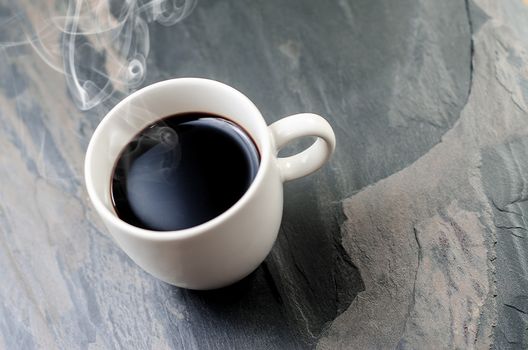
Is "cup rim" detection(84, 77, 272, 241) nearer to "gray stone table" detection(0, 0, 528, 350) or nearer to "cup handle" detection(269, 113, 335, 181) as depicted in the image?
"cup handle" detection(269, 113, 335, 181)

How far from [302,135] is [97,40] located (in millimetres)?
512

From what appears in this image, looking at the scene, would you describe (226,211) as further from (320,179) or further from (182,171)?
(320,179)

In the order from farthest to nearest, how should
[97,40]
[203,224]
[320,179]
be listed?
[97,40], [320,179], [203,224]

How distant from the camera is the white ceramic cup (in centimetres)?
64

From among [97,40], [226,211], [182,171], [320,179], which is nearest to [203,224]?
[226,211]

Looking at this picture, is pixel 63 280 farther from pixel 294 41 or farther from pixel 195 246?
pixel 294 41

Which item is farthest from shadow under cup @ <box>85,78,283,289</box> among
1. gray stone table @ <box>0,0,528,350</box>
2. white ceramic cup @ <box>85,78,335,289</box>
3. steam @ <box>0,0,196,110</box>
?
steam @ <box>0,0,196,110</box>

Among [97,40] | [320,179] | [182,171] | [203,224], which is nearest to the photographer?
[203,224]

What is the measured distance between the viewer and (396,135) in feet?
2.95

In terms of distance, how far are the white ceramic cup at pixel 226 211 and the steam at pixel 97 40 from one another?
259 mm

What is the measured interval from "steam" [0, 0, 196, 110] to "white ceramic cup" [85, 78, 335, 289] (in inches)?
10.2

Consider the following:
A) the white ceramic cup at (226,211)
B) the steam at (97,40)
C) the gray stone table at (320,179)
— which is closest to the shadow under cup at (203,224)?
the white ceramic cup at (226,211)

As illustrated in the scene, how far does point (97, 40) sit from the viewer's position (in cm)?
105

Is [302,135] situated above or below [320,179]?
above
